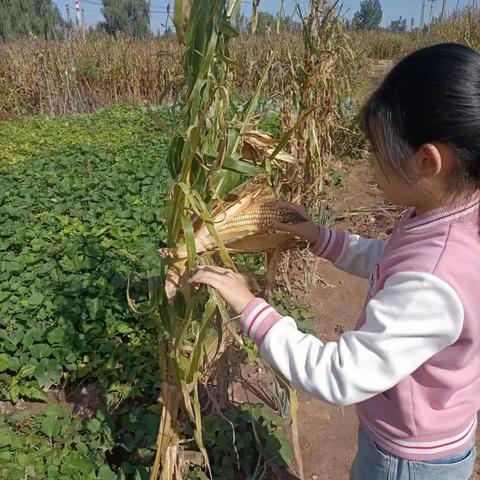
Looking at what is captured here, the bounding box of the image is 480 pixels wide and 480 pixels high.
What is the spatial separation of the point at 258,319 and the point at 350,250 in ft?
1.72

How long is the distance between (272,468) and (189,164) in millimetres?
1413

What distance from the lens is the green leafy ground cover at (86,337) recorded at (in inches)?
78.0

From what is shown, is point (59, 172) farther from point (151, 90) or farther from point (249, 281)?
point (151, 90)

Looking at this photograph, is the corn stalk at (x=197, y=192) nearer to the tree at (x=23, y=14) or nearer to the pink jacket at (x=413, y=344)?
the pink jacket at (x=413, y=344)

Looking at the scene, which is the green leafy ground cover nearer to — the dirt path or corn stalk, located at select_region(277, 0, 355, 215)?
the dirt path

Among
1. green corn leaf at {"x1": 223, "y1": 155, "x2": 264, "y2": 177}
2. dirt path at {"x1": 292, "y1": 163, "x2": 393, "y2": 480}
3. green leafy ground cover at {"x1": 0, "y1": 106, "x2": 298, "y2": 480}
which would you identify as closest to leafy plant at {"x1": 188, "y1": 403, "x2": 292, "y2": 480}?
green leafy ground cover at {"x1": 0, "y1": 106, "x2": 298, "y2": 480}

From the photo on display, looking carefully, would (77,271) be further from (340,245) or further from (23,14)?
(23,14)

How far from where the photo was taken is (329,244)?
1.51 meters

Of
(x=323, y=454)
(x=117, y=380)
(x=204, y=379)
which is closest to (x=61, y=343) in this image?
(x=117, y=380)

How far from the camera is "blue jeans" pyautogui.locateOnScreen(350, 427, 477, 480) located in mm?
1188

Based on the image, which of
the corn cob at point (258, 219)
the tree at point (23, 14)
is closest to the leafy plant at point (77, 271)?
the corn cob at point (258, 219)

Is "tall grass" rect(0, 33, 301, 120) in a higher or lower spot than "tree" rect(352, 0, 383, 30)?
lower

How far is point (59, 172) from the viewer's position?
502 centimetres

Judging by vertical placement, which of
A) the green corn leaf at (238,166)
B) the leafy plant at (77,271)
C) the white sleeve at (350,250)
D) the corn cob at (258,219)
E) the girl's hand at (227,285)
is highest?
the green corn leaf at (238,166)
